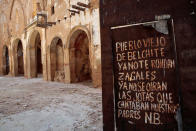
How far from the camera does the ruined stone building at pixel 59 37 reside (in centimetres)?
788

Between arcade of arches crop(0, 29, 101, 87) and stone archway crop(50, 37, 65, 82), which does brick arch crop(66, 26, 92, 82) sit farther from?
stone archway crop(50, 37, 65, 82)

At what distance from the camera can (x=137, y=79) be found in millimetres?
2158

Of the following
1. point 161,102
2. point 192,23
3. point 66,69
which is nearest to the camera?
point 192,23

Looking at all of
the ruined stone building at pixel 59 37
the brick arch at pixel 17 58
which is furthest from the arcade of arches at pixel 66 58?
the brick arch at pixel 17 58

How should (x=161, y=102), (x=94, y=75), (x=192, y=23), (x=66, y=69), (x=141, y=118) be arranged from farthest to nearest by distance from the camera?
(x=66, y=69) < (x=94, y=75) < (x=141, y=118) < (x=161, y=102) < (x=192, y=23)

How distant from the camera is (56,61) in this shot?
11.8m

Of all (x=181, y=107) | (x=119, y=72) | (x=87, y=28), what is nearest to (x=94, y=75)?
(x=87, y=28)

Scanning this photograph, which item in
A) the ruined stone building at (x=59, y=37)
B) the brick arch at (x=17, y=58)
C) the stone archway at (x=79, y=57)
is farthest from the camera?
the brick arch at (x=17, y=58)

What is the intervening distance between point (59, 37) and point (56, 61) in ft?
7.39

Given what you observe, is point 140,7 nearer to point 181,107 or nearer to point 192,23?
point 192,23

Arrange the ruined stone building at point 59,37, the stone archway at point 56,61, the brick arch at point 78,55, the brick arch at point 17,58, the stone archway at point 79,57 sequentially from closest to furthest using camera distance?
the ruined stone building at point 59,37, the brick arch at point 78,55, the stone archway at point 79,57, the stone archway at point 56,61, the brick arch at point 17,58

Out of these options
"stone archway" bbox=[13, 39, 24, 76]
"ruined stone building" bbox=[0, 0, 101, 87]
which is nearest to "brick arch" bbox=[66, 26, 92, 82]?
"ruined stone building" bbox=[0, 0, 101, 87]

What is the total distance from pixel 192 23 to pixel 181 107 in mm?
1098

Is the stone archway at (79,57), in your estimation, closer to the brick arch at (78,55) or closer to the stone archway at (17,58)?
the brick arch at (78,55)
